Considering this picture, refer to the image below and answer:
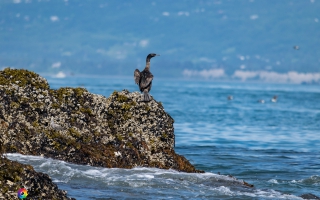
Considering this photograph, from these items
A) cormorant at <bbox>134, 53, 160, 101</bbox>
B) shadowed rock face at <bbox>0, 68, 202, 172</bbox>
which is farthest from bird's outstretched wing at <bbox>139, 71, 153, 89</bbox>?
shadowed rock face at <bbox>0, 68, 202, 172</bbox>

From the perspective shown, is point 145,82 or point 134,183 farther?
point 145,82

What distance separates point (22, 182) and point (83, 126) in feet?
17.4

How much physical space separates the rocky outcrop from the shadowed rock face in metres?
4.08

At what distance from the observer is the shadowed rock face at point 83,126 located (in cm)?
1473

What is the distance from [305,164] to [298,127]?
1952 cm

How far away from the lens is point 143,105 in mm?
16281

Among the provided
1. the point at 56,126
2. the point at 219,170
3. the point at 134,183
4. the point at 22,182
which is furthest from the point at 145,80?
the point at 22,182

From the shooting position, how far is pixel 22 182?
401 inches

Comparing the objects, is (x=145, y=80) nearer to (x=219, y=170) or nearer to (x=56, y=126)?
A: (x=56, y=126)

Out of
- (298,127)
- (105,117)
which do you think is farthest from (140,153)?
(298,127)

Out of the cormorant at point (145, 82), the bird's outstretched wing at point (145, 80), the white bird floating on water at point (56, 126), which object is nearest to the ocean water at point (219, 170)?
the white bird floating on water at point (56, 126)

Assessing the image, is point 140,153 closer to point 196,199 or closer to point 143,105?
point 143,105

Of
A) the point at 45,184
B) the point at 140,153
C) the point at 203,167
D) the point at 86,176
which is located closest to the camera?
the point at 45,184

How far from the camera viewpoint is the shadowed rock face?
14.7m
